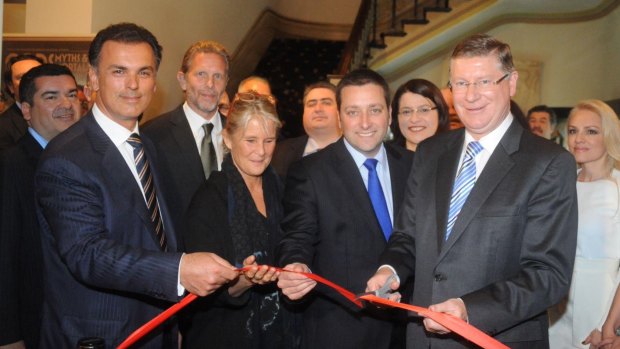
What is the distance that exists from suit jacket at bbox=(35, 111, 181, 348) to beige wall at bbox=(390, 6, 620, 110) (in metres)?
8.50

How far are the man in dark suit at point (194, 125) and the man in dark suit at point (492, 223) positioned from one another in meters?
1.51

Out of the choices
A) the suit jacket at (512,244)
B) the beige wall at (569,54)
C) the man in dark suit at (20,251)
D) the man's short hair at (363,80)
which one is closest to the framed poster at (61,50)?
the man in dark suit at (20,251)

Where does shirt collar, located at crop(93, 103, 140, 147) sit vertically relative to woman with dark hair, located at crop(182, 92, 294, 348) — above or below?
above

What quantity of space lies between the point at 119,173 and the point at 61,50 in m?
4.10

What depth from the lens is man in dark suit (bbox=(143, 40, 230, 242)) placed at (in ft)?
13.2

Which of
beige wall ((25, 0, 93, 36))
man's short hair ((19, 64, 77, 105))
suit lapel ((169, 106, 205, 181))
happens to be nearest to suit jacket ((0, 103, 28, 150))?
man's short hair ((19, 64, 77, 105))

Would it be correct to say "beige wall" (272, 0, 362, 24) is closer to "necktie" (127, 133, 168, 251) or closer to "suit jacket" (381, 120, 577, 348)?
"necktie" (127, 133, 168, 251)

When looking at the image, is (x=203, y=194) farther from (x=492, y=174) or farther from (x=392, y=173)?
(x=492, y=174)

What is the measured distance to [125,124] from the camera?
2930mm

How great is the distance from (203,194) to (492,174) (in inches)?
54.3

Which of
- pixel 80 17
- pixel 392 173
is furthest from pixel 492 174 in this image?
pixel 80 17

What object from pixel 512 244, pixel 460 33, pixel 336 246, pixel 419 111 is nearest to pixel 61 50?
pixel 419 111

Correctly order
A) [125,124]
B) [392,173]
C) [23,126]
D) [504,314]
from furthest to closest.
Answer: [23,126], [392,173], [125,124], [504,314]

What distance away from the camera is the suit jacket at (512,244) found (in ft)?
8.29
